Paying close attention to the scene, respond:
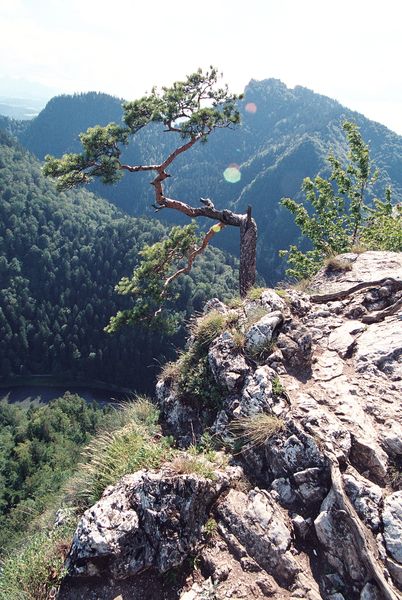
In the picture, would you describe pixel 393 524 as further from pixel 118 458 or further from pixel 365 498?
pixel 118 458

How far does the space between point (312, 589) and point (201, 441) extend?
9.29ft

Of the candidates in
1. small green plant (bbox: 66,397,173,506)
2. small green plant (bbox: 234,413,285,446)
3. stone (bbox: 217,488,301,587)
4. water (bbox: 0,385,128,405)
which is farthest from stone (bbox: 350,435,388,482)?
water (bbox: 0,385,128,405)

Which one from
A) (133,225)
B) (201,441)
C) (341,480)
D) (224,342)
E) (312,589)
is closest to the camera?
(312,589)

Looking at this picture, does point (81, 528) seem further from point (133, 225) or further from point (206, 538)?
Result: point (133, 225)

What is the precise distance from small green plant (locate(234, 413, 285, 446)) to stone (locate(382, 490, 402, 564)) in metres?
1.77

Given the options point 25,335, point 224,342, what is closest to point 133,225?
point 25,335

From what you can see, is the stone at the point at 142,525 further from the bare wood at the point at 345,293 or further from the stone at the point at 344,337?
the bare wood at the point at 345,293

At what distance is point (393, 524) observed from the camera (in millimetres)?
5277

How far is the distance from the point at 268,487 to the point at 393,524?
1734mm

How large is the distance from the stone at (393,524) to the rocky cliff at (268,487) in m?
0.01

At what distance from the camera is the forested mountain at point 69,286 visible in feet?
338

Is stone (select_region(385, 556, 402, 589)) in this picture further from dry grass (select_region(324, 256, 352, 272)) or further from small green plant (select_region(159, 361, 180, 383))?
dry grass (select_region(324, 256, 352, 272))

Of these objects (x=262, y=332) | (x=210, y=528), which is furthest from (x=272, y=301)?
(x=210, y=528)

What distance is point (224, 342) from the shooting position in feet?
28.8
